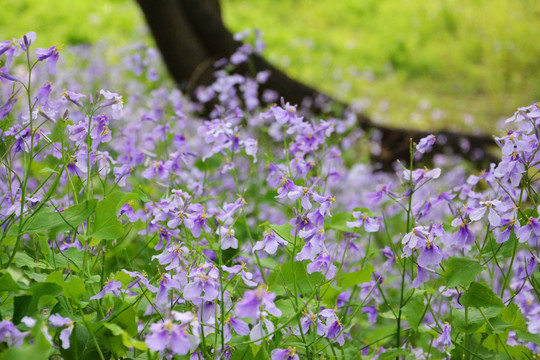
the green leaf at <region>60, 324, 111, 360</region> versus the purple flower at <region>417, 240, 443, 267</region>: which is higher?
the purple flower at <region>417, 240, 443, 267</region>

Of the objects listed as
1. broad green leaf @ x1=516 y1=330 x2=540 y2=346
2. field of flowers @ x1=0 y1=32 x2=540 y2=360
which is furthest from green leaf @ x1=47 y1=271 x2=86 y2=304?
broad green leaf @ x1=516 y1=330 x2=540 y2=346

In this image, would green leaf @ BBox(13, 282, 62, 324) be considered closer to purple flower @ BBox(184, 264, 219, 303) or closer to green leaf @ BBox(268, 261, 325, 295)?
purple flower @ BBox(184, 264, 219, 303)

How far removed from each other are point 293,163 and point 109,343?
68 centimetres

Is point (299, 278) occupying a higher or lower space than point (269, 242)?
lower

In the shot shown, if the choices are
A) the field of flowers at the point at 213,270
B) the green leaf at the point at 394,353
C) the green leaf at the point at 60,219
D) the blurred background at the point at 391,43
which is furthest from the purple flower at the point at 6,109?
the blurred background at the point at 391,43

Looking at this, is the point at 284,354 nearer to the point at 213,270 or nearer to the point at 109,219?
the point at 213,270

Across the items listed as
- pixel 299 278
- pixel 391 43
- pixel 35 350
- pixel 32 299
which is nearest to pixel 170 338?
pixel 35 350

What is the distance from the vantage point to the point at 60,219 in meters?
1.29

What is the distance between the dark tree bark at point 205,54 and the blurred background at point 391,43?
1.40 metres

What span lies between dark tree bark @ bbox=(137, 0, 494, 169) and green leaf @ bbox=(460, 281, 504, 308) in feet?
9.62

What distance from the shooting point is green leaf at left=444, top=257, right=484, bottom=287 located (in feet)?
4.18

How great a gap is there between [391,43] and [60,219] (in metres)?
6.40

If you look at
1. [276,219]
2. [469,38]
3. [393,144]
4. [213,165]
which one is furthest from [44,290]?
[469,38]

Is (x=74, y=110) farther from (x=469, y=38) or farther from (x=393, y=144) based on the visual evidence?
(x=469, y=38)
